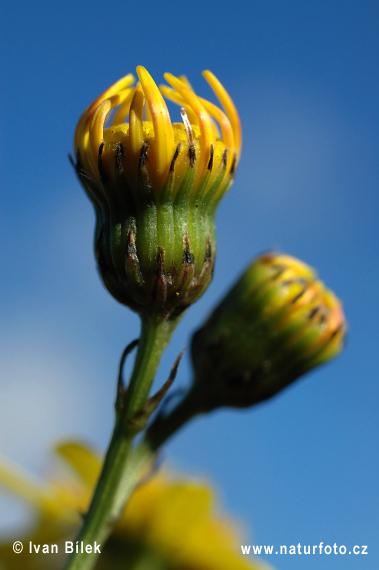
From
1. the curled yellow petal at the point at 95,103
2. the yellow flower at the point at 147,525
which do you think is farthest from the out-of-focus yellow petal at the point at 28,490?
the curled yellow petal at the point at 95,103

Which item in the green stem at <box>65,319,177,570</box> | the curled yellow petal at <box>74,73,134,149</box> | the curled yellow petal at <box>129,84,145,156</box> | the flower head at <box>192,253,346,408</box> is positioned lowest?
the green stem at <box>65,319,177,570</box>

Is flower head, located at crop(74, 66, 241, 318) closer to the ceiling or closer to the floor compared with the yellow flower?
closer to the ceiling

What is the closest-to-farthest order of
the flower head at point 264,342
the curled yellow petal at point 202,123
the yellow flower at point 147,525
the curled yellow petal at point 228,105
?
the curled yellow petal at point 202,123 → the curled yellow petal at point 228,105 → the flower head at point 264,342 → the yellow flower at point 147,525

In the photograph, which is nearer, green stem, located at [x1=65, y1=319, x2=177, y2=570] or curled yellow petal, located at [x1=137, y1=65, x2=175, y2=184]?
Result: curled yellow petal, located at [x1=137, y1=65, x2=175, y2=184]

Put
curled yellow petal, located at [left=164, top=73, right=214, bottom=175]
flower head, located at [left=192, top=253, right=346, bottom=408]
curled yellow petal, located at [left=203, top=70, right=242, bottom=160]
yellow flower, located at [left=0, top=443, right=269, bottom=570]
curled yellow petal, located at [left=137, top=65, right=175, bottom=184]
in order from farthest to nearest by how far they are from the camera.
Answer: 1. yellow flower, located at [left=0, top=443, right=269, bottom=570]
2. flower head, located at [left=192, top=253, right=346, bottom=408]
3. curled yellow petal, located at [left=203, top=70, right=242, bottom=160]
4. curled yellow petal, located at [left=164, top=73, right=214, bottom=175]
5. curled yellow petal, located at [left=137, top=65, right=175, bottom=184]

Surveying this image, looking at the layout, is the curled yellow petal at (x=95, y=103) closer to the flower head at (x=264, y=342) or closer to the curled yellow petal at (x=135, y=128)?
the curled yellow petal at (x=135, y=128)

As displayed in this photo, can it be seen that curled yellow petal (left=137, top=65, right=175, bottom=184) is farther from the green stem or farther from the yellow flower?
the yellow flower

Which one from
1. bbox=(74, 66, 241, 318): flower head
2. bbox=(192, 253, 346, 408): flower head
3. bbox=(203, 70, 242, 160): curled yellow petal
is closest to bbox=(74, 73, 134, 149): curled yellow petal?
bbox=(74, 66, 241, 318): flower head
